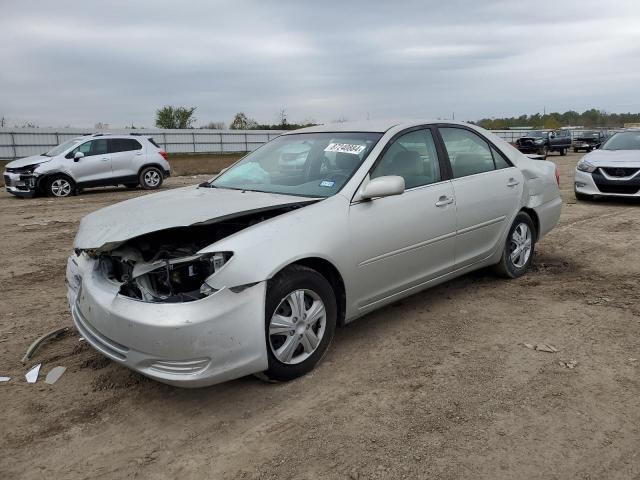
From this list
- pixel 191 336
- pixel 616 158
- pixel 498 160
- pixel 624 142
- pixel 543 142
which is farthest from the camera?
pixel 543 142

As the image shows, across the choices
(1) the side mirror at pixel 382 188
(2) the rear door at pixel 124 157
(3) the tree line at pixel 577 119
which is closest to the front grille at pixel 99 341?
(1) the side mirror at pixel 382 188

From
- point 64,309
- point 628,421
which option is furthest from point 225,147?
point 628,421

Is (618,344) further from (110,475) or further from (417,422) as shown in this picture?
(110,475)

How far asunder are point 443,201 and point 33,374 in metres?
3.21

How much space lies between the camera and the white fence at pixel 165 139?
107ft

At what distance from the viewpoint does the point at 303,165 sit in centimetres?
439

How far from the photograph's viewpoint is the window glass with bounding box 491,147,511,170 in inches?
207

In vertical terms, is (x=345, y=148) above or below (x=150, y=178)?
above

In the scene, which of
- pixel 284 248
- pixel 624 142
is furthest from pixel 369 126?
pixel 624 142

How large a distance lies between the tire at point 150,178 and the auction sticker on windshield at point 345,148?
1247 cm

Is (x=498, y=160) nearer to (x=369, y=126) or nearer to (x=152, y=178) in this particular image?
(x=369, y=126)

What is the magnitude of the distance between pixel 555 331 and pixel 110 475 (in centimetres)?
320

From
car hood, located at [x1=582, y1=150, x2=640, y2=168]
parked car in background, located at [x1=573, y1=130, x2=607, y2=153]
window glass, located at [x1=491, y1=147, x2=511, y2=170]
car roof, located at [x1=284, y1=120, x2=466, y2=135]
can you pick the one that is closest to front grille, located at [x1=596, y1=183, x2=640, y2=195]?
car hood, located at [x1=582, y1=150, x2=640, y2=168]

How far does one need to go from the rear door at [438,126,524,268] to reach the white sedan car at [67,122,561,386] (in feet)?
0.05
